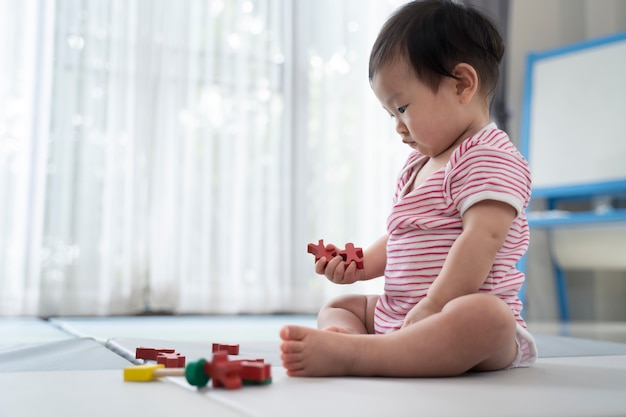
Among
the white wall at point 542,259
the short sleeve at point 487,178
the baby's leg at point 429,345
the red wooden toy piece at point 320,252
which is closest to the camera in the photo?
the baby's leg at point 429,345

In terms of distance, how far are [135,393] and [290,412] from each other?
175 mm

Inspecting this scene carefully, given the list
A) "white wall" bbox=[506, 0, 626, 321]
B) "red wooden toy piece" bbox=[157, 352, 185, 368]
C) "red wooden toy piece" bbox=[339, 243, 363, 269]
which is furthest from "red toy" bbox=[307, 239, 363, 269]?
"white wall" bbox=[506, 0, 626, 321]

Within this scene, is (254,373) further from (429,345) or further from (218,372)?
(429,345)

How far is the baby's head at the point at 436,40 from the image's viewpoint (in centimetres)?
99

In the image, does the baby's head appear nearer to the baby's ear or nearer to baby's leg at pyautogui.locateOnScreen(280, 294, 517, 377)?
the baby's ear

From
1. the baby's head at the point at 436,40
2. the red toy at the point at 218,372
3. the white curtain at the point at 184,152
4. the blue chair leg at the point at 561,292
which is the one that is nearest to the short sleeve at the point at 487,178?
the baby's head at the point at 436,40

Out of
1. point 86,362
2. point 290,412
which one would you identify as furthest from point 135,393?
point 86,362

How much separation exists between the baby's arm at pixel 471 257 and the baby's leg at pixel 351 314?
17 centimetres

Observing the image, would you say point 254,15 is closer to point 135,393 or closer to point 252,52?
point 252,52

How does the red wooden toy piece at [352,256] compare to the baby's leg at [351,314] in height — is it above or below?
above

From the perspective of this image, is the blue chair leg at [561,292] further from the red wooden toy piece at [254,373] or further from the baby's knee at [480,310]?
the red wooden toy piece at [254,373]

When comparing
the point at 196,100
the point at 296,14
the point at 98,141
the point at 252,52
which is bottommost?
the point at 98,141

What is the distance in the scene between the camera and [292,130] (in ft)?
8.95

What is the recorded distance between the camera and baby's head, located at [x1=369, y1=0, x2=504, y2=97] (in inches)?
38.8
